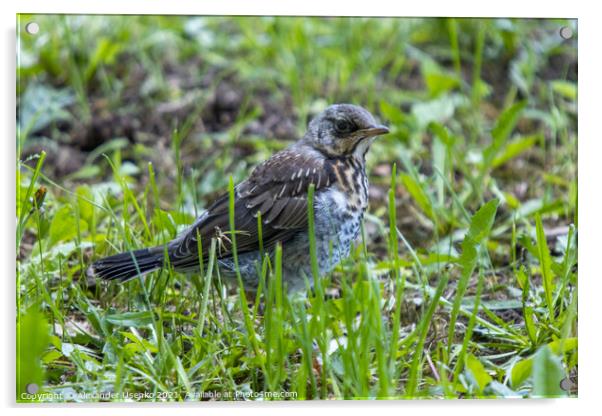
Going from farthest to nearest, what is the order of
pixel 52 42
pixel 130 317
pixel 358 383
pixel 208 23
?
pixel 208 23
pixel 52 42
pixel 130 317
pixel 358 383

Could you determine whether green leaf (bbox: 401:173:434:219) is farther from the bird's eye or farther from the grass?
the bird's eye

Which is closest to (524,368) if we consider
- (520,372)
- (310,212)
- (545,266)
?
(520,372)

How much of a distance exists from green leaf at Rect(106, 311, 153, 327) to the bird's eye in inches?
30.1

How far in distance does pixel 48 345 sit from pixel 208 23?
1581 mm

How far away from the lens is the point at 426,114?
3.54 metres

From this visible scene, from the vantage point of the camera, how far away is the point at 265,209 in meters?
2.66

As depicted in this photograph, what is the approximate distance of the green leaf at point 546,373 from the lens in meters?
2.29

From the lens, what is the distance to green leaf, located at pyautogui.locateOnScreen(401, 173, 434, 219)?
3076mm

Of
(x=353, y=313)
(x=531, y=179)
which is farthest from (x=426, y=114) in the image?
(x=353, y=313)

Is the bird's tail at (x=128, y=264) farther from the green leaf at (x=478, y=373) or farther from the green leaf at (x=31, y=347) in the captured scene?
the green leaf at (x=478, y=373)

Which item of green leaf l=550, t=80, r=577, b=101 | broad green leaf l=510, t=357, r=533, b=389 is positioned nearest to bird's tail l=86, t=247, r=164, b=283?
broad green leaf l=510, t=357, r=533, b=389

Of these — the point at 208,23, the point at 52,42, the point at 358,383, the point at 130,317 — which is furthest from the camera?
the point at 208,23

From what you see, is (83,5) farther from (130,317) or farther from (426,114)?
(426,114)

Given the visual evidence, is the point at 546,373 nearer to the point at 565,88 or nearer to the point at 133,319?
the point at 133,319
